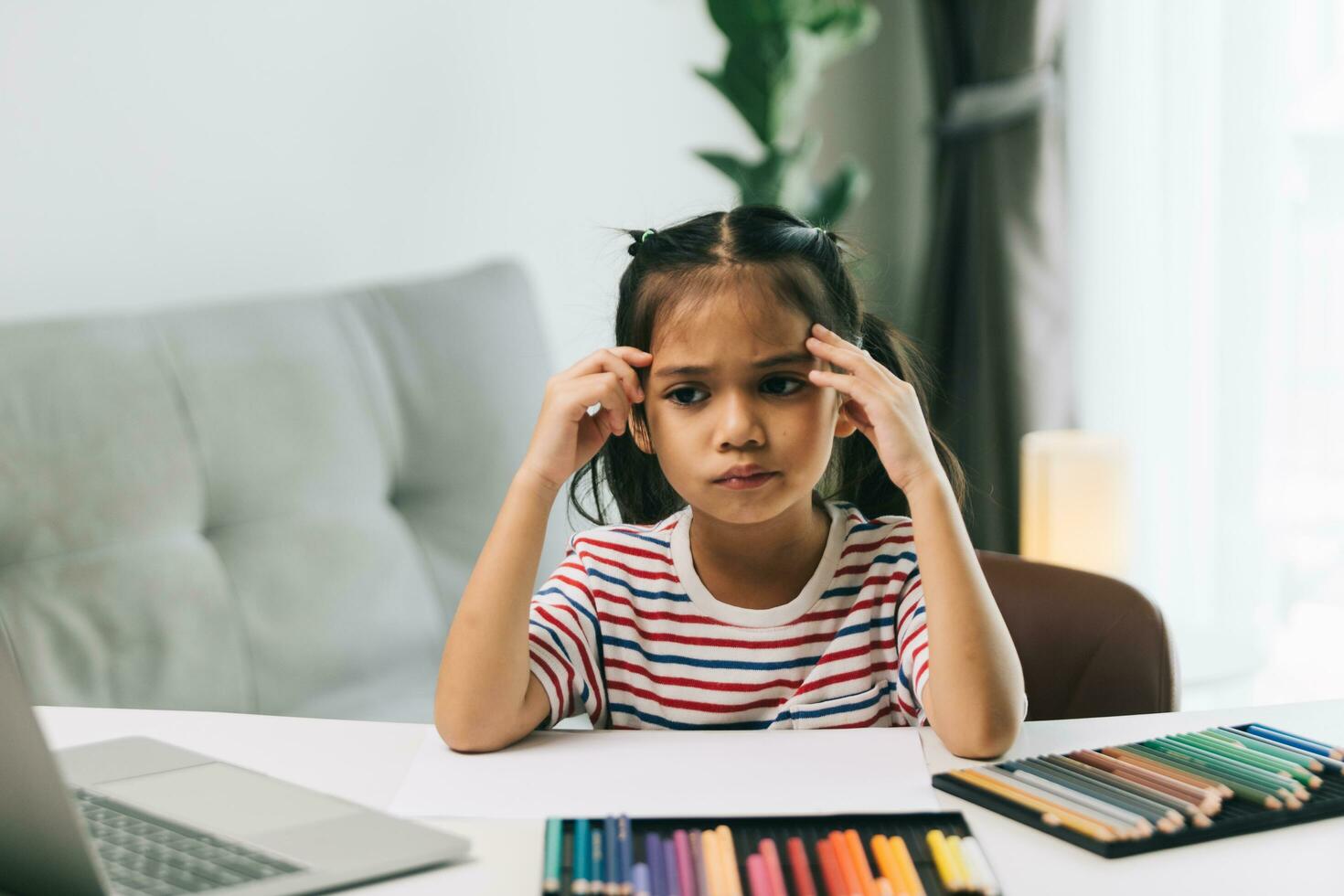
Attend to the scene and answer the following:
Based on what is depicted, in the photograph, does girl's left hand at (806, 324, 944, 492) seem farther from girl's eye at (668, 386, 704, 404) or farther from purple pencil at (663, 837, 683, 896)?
purple pencil at (663, 837, 683, 896)

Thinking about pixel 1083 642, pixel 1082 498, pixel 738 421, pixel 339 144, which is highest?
pixel 339 144

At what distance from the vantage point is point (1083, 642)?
3.80 ft

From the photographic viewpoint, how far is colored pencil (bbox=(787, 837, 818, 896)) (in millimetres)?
639

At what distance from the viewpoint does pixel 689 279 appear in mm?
1084

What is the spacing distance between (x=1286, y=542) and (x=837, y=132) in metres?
1.24

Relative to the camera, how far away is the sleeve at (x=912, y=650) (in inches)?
40.4

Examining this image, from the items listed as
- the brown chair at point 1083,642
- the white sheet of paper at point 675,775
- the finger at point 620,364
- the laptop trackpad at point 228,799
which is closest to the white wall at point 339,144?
the finger at point 620,364

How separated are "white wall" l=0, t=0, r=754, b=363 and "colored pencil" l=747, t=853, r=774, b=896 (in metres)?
0.93

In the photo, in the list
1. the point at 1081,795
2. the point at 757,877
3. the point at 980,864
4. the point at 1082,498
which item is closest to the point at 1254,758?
the point at 1081,795

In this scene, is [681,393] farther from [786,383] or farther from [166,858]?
[166,858]

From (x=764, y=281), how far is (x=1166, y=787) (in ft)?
1.63

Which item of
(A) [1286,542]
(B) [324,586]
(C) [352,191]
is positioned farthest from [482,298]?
(A) [1286,542]

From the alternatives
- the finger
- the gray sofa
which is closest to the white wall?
the gray sofa

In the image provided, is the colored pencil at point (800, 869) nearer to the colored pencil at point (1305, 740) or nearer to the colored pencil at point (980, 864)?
the colored pencil at point (980, 864)
